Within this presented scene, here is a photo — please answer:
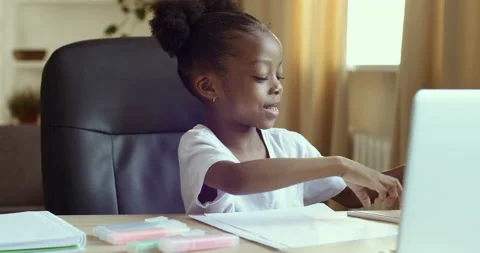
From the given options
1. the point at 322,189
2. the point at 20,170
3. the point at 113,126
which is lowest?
the point at 20,170

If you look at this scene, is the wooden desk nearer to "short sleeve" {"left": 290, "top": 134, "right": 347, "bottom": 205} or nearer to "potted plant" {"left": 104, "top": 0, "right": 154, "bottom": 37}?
"short sleeve" {"left": 290, "top": 134, "right": 347, "bottom": 205}

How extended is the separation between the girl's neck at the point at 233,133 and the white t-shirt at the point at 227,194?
0.06 ft

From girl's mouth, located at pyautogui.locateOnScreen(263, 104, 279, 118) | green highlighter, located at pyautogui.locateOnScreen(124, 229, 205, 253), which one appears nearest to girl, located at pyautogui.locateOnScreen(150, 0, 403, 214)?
girl's mouth, located at pyautogui.locateOnScreen(263, 104, 279, 118)

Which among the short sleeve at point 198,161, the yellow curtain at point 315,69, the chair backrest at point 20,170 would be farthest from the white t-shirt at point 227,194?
the chair backrest at point 20,170

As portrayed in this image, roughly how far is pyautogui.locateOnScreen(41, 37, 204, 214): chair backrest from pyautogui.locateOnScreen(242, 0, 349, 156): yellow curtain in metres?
0.82

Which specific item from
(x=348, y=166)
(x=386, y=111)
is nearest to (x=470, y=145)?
(x=348, y=166)

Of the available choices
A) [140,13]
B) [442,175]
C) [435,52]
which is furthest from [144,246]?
[140,13]

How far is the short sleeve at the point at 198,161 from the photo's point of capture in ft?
4.10

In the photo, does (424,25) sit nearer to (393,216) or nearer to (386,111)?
(386,111)

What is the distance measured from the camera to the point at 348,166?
1.14m

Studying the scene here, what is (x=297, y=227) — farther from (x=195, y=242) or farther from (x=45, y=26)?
(x=45, y=26)

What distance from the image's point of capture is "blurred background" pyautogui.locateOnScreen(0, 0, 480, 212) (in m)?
1.94

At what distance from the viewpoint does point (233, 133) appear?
1.38 metres

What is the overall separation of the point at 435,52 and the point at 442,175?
1344 mm
